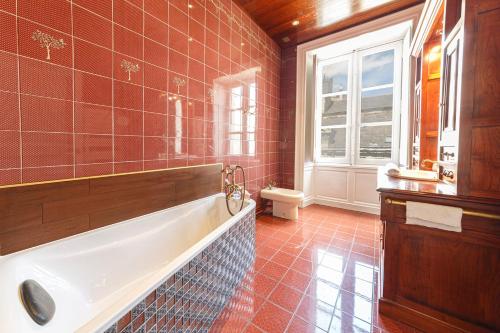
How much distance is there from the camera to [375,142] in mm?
3561

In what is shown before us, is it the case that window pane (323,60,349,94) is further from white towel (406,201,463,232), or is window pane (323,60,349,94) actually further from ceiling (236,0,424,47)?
white towel (406,201,463,232)

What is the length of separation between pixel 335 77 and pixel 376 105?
0.92 metres

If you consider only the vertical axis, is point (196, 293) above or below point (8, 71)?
below

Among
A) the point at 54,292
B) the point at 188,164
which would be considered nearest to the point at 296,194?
the point at 188,164

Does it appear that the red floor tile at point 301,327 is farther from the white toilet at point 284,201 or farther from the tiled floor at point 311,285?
the white toilet at point 284,201

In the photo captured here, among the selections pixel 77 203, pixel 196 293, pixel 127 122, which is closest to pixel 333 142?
pixel 127 122

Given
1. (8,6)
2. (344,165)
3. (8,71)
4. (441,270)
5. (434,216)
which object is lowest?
(441,270)

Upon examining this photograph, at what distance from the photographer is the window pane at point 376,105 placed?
3430 mm

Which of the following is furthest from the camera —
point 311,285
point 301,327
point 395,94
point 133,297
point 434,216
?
point 395,94

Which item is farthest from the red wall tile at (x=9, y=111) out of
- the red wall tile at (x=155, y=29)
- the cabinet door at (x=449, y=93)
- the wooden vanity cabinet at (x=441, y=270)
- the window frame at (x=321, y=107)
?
the window frame at (x=321, y=107)

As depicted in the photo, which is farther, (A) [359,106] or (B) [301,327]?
(A) [359,106]

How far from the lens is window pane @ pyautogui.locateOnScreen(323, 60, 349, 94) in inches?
150

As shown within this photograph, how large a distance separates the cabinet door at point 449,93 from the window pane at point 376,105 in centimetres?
203

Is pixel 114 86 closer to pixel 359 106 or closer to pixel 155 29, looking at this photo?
pixel 155 29
